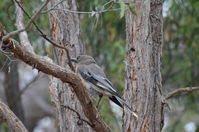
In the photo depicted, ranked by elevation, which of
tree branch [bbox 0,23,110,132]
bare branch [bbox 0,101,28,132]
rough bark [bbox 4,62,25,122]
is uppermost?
tree branch [bbox 0,23,110,132]

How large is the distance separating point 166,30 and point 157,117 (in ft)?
17.6

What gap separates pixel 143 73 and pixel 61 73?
49.7 inches

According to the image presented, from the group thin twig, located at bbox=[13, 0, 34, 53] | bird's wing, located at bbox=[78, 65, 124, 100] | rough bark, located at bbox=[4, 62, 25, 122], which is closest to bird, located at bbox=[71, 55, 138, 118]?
bird's wing, located at bbox=[78, 65, 124, 100]

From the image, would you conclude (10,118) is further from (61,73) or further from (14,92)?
(14,92)

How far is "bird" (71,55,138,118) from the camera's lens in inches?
246

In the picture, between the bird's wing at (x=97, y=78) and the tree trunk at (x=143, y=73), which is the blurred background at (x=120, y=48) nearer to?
the bird's wing at (x=97, y=78)

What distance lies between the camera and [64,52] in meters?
6.68

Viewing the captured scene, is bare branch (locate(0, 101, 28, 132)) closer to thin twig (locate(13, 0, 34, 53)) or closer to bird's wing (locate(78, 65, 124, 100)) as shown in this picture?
thin twig (locate(13, 0, 34, 53))

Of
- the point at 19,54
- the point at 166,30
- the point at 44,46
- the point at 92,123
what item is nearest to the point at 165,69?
the point at 166,30

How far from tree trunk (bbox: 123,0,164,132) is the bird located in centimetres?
24

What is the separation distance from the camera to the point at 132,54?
5.89m

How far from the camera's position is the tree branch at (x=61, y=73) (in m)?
4.44

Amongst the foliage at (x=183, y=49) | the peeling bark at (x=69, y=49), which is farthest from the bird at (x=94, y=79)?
the foliage at (x=183, y=49)

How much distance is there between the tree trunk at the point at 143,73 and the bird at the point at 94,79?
24cm
